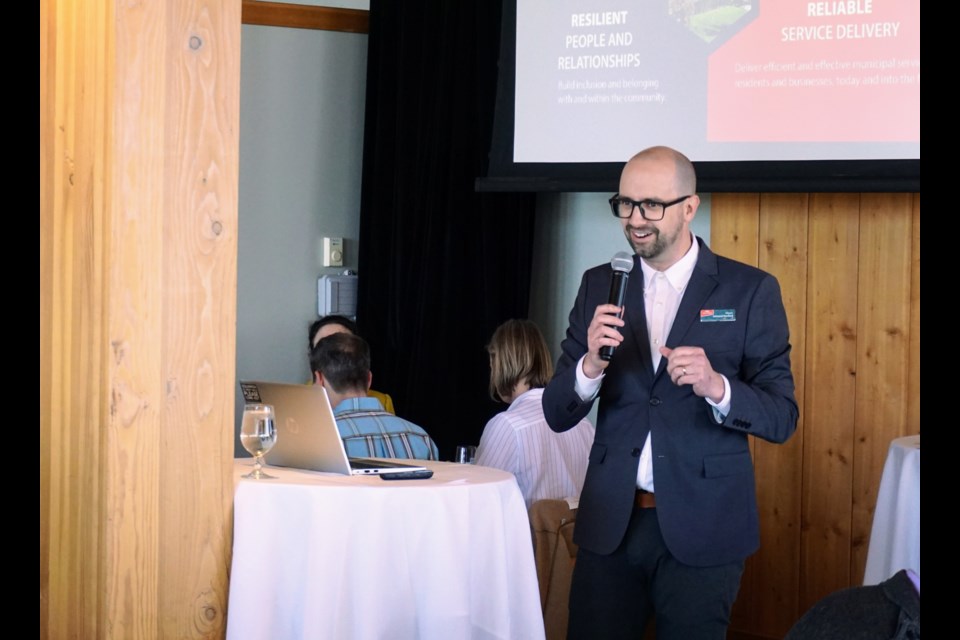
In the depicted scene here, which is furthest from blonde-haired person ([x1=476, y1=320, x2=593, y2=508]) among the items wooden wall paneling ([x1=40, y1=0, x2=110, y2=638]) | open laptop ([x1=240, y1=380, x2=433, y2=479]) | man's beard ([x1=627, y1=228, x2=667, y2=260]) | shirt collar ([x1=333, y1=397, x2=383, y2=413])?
wooden wall paneling ([x1=40, y1=0, x2=110, y2=638])

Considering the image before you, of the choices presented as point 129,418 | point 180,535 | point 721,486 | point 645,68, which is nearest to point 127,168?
point 129,418

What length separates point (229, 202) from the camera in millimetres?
2861

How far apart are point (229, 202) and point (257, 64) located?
3.37 metres

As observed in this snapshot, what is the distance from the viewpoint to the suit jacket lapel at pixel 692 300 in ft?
8.96

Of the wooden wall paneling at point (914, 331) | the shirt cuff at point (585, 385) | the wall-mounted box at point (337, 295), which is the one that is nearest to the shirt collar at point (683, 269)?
the shirt cuff at point (585, 385)

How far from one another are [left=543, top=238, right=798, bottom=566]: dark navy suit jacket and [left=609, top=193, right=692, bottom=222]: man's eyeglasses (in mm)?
164

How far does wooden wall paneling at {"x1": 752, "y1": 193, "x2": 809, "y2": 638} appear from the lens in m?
4.99

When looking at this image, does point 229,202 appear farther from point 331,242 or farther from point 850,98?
point 331,242

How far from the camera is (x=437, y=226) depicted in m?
5.78

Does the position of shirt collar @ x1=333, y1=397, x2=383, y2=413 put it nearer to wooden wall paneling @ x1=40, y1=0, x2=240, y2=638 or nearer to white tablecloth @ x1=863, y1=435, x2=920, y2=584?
wooden wall paneling @ x1=40, y1=0, x2=240, y2=638

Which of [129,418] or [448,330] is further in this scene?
[448,330]

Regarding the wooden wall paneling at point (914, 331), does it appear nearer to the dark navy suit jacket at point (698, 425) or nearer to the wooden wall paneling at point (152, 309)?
the dark navy suit jacket at point (698, 425)

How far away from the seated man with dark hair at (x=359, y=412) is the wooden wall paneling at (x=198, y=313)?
2.32 feet

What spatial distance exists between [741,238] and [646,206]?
2.53 meters
